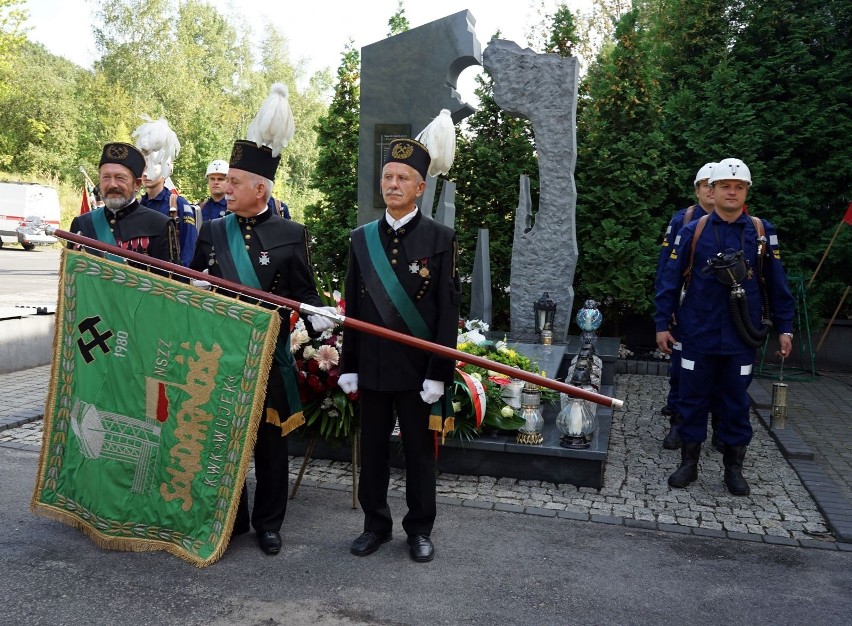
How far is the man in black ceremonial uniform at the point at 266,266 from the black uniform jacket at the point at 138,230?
34 cm

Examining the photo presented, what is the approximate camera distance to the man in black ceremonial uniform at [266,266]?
397cm

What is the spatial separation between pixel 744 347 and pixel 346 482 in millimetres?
2678

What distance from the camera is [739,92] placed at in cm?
1069

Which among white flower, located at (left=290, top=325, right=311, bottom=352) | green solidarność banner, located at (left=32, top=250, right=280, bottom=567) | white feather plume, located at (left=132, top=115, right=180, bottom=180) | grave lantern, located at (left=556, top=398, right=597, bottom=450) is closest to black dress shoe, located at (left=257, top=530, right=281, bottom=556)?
green solidarność banner, located at (left=32, top=250, right=280, bottom=567)

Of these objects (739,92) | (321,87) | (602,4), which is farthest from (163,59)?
(739,92)

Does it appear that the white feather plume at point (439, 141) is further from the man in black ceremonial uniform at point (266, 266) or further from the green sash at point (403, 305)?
the man in black ceremonial uniform at point (266, 266)

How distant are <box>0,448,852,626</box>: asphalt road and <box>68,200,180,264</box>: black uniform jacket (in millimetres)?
1506

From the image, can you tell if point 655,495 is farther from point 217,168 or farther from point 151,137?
point 217,168

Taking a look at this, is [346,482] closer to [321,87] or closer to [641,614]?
[641,614]

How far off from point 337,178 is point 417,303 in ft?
29.1

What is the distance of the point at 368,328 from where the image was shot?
359 cm

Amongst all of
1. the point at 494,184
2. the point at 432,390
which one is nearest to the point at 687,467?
the point at 432,390

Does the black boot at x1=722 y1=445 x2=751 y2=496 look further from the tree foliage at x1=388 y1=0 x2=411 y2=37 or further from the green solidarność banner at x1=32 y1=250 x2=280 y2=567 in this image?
the tree foliage at x1=388 y1=0 x2=411 y2=37

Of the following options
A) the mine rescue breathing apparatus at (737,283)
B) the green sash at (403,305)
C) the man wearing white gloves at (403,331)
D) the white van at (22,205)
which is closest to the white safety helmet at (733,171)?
the mine rescue breathing apparatus at (737,283)
